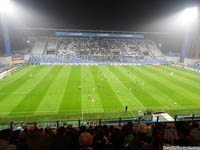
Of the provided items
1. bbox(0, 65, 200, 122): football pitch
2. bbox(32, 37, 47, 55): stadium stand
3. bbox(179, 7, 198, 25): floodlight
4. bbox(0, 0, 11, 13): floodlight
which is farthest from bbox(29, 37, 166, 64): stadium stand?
bbox(0, 65, 200, 122): football pitch

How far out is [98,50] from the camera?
219 ft

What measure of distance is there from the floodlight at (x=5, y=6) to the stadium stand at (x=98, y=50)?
18868 mm

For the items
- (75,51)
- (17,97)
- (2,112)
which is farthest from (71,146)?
(75,51)

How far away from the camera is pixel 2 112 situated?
16516 millimetres

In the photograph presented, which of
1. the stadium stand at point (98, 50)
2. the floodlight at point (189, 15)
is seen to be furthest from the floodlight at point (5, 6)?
the floodlight at point (189, 15)

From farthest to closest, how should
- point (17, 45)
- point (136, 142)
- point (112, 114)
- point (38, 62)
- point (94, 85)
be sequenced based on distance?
point (17, 45)
point (38, 62)
point (94, 85)
point (112, 114)
point (136, 142)

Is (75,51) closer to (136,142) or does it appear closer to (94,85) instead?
(94,85)

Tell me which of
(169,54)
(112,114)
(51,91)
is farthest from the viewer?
(169,54)

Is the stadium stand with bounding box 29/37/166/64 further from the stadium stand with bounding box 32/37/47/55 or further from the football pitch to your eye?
the football pitch

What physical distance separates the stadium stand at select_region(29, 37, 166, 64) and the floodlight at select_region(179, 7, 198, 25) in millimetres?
15839

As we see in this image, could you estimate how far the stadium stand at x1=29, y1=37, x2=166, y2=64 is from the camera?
5962 cm

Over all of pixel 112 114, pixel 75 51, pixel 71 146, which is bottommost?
pixel 112 114

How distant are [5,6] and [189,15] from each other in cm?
5550

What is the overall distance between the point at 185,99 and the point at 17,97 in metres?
23.0
